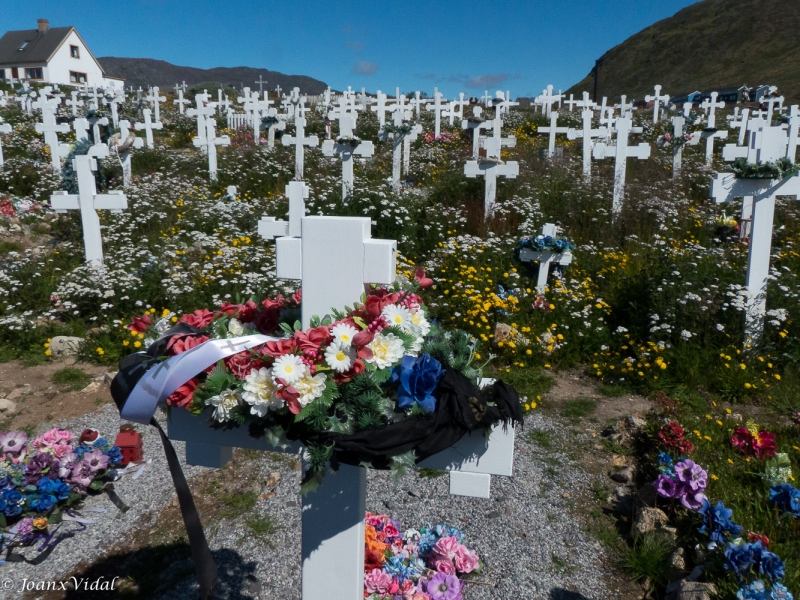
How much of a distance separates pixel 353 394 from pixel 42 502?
244cm

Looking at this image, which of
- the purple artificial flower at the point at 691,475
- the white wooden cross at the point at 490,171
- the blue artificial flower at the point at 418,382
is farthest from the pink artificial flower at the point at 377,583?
the white wooden cross at the point at 490,171

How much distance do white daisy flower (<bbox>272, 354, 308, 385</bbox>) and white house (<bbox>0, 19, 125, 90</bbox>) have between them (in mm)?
49140

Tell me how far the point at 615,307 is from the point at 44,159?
12683mm

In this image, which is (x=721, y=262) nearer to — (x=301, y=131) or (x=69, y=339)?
(x=69, y=339)

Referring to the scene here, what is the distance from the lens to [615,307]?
6004 millimetres

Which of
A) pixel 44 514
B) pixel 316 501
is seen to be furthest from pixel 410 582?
pixel 44 514

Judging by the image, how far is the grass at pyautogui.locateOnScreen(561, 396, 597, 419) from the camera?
14.9 feet

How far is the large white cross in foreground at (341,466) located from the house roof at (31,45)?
53041mm

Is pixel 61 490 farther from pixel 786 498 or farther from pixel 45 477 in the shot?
pixel 786 498

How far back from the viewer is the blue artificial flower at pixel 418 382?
4.70ft

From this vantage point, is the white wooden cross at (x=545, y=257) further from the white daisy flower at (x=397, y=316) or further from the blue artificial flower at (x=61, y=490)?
the white daisy flower at (x=397, y=316)

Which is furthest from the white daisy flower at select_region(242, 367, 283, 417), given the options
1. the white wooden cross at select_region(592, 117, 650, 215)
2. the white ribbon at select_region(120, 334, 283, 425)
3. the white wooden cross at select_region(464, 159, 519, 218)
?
the white wooden cross at select_region(592, 117, 650, 215)

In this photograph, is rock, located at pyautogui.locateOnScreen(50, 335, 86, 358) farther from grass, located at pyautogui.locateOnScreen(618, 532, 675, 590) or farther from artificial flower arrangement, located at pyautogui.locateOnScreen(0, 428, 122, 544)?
grass, located at pyautogui.locateOnScreen(618, 532, 675, 590)

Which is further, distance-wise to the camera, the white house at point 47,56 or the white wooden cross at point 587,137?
the white house at point 47,56
